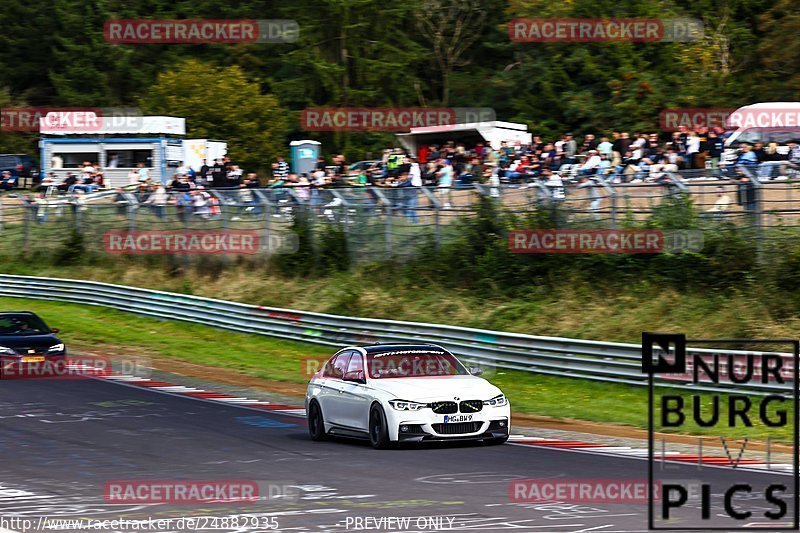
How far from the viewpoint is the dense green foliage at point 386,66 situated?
5203 cm

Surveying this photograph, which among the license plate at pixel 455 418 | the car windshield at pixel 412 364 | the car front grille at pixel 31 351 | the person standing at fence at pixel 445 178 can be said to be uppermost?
the person standing at fence at pixel 445 178

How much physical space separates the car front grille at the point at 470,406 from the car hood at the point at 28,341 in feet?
A: 39.9

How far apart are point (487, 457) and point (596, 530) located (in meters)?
4.89

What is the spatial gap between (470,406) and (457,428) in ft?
1.06

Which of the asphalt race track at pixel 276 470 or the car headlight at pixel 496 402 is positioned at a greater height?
the car headlight at pixel 496 402

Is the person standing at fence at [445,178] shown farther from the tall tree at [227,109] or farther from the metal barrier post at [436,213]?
the tall tree at [227,109]

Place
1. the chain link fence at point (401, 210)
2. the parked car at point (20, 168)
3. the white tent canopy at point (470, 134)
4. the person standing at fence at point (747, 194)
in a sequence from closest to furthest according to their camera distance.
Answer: the person standing at fence at point (747, 194) < the chain link fence at point (401, 210) < the white tent canopy at point (470, 134) < the parked car at point (20, 168)

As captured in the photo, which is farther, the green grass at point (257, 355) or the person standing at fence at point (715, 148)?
the person standing at fence at point (715, 148)

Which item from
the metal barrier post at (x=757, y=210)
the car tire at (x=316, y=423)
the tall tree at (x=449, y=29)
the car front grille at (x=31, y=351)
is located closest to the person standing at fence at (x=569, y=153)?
the metal barrier post at (x=757, y=210)

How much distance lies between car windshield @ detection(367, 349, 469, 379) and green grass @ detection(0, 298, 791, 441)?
143 inches

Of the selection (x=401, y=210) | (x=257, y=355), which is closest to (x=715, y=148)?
(x=401, y=210)

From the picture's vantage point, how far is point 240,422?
18.9 metres

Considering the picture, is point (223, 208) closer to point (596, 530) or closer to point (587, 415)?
point (587, 415)

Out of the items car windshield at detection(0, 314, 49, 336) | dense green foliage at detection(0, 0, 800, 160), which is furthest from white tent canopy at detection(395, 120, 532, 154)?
car windshield at detection(0, 314, 49, 336)
